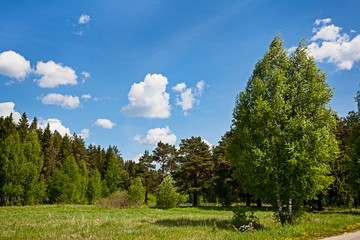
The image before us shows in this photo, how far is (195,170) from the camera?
46094 millimetres

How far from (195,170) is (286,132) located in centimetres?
3273

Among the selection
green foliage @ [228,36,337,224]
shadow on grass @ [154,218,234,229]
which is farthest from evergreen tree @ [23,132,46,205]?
green foliage @ [228,36,337,224]

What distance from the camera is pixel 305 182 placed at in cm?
1462

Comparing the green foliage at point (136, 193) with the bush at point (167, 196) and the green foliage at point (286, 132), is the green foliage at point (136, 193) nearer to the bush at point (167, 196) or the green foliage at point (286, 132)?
the bush at point (167, 196)

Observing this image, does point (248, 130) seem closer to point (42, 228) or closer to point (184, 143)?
point (42, 228)

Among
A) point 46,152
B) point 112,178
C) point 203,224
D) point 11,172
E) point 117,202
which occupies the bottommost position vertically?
point 117,202

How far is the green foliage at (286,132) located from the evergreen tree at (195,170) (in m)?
28.3

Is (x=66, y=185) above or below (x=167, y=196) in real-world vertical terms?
above

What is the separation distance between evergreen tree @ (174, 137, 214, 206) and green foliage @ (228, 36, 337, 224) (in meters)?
28.3

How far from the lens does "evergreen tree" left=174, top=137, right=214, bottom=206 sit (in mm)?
44969

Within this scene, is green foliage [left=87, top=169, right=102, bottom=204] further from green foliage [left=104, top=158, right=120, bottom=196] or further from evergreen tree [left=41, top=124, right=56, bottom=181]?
evergreen tree [left=41, top=124, right=56, bottom=181]

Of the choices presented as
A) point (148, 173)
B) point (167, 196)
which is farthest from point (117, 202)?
point (148, 173)

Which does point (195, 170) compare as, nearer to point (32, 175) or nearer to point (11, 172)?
point (32, 175)

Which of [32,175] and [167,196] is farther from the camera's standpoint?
[32,175]
